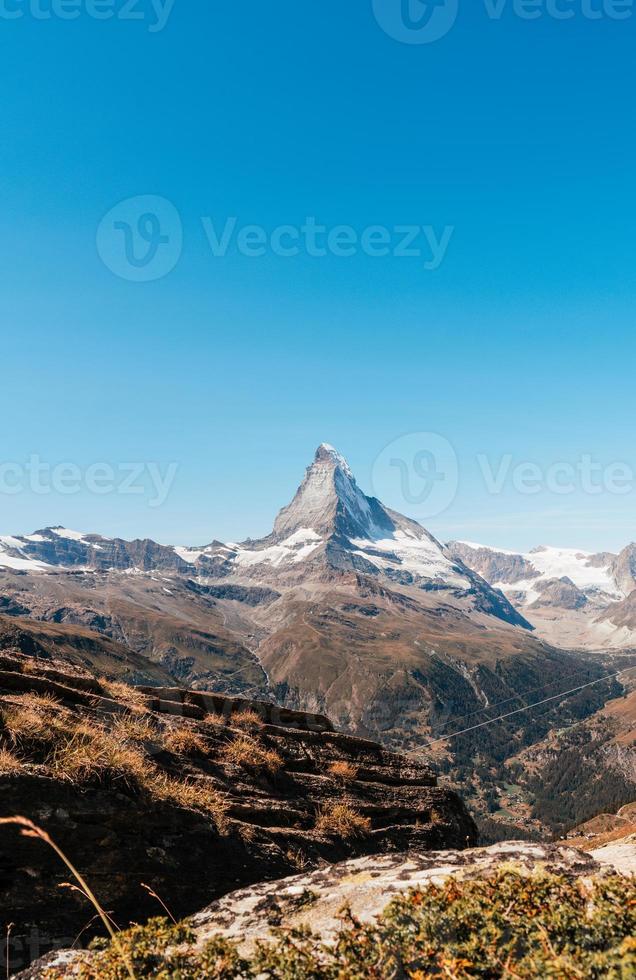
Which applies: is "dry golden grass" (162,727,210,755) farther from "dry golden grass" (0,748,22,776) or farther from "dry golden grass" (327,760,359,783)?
"dry golden grass" (327,760,359,783)

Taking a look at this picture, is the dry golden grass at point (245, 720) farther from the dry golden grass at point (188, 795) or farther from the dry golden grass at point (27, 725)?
the dry golden grass at point (27, 725)

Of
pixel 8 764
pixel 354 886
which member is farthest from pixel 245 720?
pixel 354 886

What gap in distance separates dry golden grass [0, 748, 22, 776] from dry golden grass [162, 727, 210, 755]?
4950 mm

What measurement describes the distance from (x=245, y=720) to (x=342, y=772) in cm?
393

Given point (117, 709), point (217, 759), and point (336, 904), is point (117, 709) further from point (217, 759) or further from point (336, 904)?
point (336, 904)

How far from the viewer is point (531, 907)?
548cm

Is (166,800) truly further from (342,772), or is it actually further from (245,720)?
(342,772)

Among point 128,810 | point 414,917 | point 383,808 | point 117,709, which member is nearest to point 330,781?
point 383,808

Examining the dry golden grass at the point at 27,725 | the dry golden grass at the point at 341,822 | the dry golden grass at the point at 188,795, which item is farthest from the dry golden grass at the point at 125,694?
the dry golden grass at the point at 341,822

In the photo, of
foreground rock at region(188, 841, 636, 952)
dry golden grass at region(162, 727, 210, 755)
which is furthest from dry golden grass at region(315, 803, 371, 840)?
foreground rock at region(188, 841, 636, 952)

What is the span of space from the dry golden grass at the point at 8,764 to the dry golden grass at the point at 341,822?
886 cm

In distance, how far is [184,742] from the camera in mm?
14797

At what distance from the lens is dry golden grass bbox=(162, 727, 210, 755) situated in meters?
14.5

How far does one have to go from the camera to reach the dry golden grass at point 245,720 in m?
18.8
